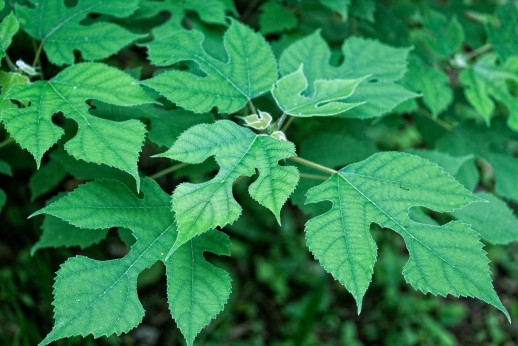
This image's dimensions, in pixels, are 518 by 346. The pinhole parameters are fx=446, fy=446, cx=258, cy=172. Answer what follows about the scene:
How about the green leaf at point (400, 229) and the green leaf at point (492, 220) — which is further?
the green leaf at point (492, 220)

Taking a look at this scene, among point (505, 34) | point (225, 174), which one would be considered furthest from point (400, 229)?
point (505, 34)

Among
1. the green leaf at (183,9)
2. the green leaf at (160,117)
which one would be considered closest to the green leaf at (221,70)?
the green leaf at (160,117)

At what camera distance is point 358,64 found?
2.02 meters

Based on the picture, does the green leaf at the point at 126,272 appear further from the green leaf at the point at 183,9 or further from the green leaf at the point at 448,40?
the green leaf at the point at 448,40

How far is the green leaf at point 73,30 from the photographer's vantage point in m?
1.82

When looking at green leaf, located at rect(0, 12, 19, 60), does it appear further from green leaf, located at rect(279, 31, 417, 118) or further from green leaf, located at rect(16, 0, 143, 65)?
green leaf, located at rect(279, 31, 417, 118)

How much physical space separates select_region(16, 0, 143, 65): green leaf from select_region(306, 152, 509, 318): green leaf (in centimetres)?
104

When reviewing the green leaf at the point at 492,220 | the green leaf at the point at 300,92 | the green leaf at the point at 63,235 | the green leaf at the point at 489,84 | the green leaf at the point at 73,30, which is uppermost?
the green leaf at the point at 73,30

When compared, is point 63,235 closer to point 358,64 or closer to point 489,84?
point 358,64

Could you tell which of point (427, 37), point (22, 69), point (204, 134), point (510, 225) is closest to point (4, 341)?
point (22, 69)

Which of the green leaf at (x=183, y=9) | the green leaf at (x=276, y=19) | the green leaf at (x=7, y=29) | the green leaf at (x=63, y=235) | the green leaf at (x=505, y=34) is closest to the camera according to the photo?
the green leaf at (x=7, y=29)

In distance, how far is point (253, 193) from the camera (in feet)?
4.49

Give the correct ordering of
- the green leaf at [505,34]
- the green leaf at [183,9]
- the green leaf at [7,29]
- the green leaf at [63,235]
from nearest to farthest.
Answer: the green leaf at [7,29] → the green leaf at [63,235] → the green leaf at [183,9] → the green leaf at [505,34]

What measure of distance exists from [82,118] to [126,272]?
0.54 meters
